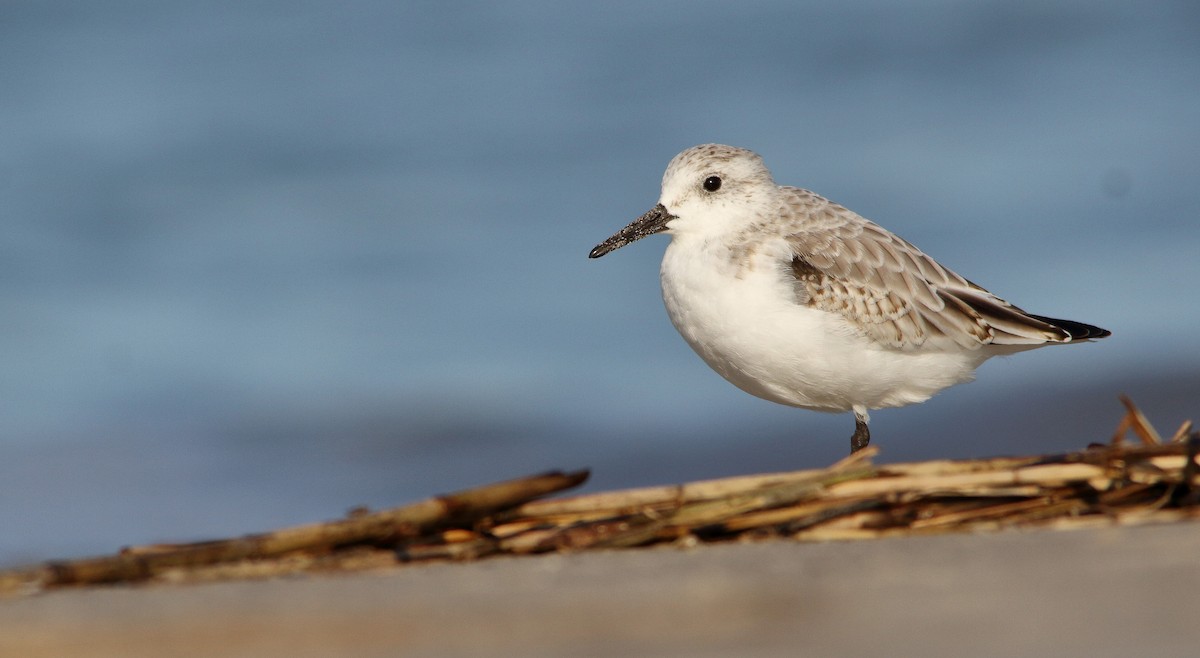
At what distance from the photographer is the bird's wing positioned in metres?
6.03

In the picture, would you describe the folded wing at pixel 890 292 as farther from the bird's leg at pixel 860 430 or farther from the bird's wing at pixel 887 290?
the bird's leg at pixel 860 430

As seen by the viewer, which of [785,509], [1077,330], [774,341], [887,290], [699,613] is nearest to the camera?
[699,613]

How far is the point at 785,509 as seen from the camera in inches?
139

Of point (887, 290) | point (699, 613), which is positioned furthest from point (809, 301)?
point (699, 613)

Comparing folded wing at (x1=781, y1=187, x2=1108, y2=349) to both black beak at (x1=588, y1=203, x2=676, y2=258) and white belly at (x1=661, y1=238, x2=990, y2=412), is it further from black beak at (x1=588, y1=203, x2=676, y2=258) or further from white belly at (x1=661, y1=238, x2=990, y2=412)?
black beak at (x1=588, y1=203, x2=676, y2=258)

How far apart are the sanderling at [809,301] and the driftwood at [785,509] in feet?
7.01

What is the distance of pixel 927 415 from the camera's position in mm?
11898

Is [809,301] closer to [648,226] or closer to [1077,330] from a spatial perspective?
[648,226]

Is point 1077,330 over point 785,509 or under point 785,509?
over

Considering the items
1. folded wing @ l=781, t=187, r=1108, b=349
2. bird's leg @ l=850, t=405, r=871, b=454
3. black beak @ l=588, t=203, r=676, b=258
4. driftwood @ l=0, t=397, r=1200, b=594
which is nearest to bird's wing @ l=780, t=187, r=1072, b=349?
folded wing @ l=781, t=187, r=1108, b=349

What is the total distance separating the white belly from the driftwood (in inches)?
81.3

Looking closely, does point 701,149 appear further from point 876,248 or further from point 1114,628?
point 1114,628

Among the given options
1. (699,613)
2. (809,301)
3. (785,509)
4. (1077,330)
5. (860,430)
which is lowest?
(699,613)

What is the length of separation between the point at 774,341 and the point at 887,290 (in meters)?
0.80
